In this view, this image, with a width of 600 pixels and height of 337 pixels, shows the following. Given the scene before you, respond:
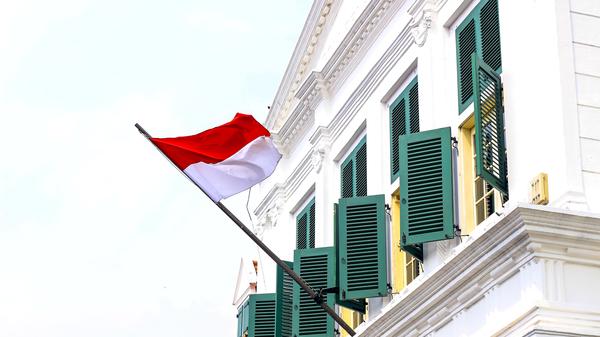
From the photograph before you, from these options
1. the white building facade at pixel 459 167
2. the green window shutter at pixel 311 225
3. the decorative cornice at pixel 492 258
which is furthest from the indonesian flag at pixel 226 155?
the decorative cornice at pixel 492 258

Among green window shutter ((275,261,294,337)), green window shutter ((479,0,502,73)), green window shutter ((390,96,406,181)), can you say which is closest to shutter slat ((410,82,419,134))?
green window shutter ((390,96,406,181))

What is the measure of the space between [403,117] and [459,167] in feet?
6.71

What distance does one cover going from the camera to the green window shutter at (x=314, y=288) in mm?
16375

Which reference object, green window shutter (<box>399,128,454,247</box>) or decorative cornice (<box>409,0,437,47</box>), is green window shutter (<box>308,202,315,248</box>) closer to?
decorative cornice (<box>409,0,437,47</box>)

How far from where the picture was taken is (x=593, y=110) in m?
11.7

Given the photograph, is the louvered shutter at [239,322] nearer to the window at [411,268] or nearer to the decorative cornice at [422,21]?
the window at [411,268]

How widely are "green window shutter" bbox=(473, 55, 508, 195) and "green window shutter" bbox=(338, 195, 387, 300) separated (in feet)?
9.47

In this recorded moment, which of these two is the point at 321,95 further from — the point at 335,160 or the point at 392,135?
the point at 392,135

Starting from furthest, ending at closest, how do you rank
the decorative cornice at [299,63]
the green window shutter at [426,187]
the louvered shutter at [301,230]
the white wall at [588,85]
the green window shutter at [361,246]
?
the louvered shutter at [301,230] < the decorative cornice at [299,63] < the green window shutter at [361,246] < the green window shutter at [426,187] < the white wall at [588,85]

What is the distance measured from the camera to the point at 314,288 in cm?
1639

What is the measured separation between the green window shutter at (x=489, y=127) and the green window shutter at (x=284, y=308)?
574cm

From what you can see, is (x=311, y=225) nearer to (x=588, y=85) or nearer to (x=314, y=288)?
(x=314, y=288)

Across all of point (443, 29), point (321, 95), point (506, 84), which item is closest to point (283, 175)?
point (321, 95)

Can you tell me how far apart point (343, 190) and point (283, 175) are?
3.08 metres
